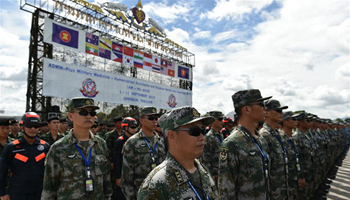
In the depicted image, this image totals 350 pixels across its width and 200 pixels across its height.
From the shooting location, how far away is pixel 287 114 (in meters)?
5.39

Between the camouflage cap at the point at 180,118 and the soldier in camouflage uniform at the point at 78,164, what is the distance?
178 centimetres

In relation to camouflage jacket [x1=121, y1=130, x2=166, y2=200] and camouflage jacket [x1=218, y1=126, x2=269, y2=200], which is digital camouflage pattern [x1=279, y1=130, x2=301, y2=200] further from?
camouflage jacket [x1=121, y1=130, x2=166, y2=200]

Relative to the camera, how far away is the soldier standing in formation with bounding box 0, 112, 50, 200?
3811mm

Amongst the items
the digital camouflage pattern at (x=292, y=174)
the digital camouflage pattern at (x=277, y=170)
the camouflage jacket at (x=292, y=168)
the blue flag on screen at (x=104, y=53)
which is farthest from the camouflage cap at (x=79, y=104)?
the blue flag on screen at (x=104, y=53)

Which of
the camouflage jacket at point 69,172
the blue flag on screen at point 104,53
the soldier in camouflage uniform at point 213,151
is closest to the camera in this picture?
the camouflage jacket at point 69,172

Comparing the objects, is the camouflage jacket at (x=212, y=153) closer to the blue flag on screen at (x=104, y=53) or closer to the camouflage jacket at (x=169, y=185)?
the camouflage jacket at (x=169, y=185)

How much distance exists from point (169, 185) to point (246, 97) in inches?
75.1

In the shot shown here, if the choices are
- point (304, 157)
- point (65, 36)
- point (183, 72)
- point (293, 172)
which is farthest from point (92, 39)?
point (293, 172)

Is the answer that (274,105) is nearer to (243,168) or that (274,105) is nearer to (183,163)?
(243,168)

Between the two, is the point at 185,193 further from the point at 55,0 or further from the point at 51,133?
the point at 55,0

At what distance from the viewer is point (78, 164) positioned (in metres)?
3.12

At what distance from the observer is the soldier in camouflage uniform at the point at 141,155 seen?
382 cm

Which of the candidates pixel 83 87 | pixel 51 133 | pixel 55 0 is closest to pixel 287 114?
pixel 51 133

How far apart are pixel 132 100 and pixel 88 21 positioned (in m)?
6.61
